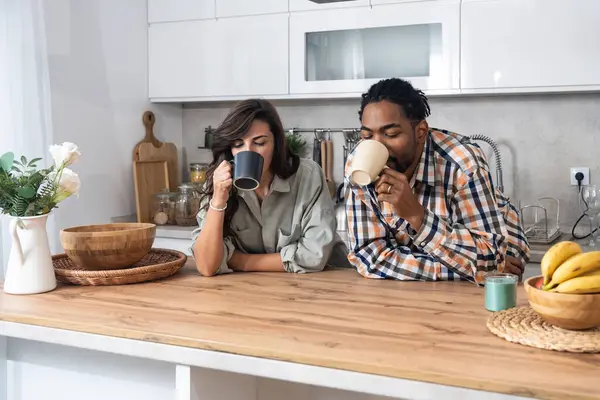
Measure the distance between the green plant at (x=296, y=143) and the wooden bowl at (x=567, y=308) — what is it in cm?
234

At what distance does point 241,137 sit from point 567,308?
103cm

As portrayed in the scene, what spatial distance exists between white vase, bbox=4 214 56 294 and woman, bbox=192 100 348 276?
416 millimetres

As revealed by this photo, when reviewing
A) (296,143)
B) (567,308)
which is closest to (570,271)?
(567,308)

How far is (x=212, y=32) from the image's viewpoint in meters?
3.46

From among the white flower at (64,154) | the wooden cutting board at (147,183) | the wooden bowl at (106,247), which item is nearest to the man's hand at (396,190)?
the wooden bowl at (106,247)

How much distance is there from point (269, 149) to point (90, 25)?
5.61 ft

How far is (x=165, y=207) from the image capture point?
11.3 ft

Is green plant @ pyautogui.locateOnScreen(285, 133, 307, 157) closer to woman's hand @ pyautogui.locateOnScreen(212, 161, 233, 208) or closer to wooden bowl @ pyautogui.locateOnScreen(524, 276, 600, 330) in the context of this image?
woman's hand @ pyautogui.locateOnScreen(212, 161, 233, 208)

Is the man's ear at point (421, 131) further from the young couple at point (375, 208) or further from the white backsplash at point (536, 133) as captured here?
the white backsplash at point (536, 133)

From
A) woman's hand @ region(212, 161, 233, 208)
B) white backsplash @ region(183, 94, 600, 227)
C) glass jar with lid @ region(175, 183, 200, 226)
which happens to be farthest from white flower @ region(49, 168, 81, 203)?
white backsplash @ region(183, 94, 600, 227)

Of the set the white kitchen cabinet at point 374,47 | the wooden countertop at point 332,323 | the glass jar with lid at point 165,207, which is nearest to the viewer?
the wooden countertop at point 332,323

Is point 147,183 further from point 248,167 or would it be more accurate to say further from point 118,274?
point 248,167

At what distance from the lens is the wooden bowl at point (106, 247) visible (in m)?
1.77

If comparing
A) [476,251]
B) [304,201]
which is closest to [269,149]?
[304,201]
